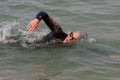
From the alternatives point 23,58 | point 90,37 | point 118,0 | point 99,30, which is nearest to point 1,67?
point 23,58

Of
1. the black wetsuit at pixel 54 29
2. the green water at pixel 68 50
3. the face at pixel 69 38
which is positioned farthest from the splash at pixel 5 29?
the face at pixel 69 38

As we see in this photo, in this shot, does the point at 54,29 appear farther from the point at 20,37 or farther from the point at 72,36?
the point at 20,37

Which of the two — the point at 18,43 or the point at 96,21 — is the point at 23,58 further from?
the point at 96,21

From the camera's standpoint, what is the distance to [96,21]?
1065 centimetres

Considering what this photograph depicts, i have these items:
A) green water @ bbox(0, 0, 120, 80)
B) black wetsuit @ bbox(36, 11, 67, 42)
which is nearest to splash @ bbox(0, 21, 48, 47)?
green water @ bbox(0, 0, 120, 80)

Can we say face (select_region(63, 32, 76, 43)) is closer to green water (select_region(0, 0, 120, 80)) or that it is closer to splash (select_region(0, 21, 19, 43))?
green water (select_region(0, 0, 120, 80))

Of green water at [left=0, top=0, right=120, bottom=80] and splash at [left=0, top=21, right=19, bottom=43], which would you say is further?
splash at [left=0, top=21, right=19, bottom=43]

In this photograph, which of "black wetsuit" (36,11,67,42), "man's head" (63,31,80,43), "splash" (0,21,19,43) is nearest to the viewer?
"man's head" (63,31,80,43)

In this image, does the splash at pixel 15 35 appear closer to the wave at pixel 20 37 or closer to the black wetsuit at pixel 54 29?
the wave at pixel 20 37

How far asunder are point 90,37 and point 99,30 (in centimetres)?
86

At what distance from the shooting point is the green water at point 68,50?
21.1 ft

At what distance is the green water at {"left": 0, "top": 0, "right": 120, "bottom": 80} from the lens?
6445 mm

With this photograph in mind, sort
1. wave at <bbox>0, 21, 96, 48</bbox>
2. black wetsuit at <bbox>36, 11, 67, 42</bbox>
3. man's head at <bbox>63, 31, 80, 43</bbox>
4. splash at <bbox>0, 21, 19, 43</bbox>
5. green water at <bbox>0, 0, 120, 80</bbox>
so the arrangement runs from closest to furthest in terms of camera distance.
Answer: green water at <bbox>0, 0, 120, 80</bbox>, man's head at <bbox>63, 31, 80, 43</bbox>, black wetsuit at <bbox>36, 11, 67, 42</bbox>, wave at <bbox>0, 21, 96, 48</bbox>, splash at <bbox>0, 21, 19, 43</bbox>

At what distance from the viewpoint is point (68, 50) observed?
775 cm
